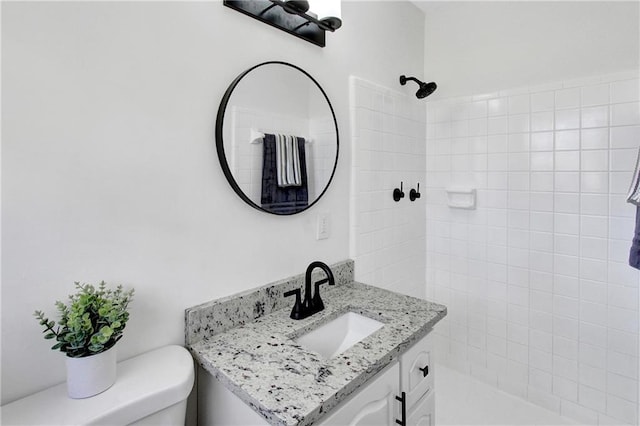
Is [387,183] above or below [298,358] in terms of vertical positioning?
above

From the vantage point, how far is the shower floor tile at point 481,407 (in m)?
1.78

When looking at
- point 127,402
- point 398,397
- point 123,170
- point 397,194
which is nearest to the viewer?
point 127,402

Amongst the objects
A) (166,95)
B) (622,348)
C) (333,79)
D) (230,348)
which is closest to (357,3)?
(333,79)

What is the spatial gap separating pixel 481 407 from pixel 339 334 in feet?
3.93

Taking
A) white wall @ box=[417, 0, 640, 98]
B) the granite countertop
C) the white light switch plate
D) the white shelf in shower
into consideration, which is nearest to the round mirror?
the white light switch plate

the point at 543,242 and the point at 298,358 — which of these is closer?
the point at 298,358

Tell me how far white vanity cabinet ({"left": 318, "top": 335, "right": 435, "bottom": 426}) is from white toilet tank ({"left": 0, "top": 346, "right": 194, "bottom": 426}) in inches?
14.9

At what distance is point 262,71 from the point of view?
4.00 feet

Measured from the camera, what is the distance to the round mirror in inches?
44.9

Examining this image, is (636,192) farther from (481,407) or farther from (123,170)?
(123,170)

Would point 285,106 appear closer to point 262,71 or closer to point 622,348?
point 262,71

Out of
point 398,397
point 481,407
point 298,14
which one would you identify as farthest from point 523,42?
point 481,407

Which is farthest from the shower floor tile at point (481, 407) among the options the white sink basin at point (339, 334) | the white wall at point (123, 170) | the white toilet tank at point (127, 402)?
the white toilet tank at point (127, 402)

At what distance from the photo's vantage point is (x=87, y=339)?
0.76 m
